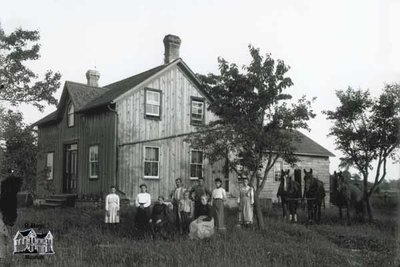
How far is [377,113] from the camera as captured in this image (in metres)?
22.2

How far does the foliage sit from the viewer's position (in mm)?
22625

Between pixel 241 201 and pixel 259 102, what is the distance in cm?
351

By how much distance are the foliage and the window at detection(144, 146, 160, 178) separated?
6.04 metres

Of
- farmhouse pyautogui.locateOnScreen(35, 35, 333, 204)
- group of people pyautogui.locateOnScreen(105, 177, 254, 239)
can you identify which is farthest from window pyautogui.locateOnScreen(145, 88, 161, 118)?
group of people pyautogui.locateOnScreen(105, 177, 254, 239)

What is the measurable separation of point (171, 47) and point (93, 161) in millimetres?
7128

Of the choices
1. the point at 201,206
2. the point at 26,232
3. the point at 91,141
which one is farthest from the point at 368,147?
the point at 26,232

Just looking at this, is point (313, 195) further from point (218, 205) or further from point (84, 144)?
point (84, 144)

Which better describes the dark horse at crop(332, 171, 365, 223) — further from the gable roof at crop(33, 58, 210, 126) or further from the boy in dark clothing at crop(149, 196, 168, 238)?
the boy in dark clothing at crop(149, 196, 168, 238)

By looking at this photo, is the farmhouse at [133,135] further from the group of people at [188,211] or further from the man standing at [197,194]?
the man standing at [197,194]

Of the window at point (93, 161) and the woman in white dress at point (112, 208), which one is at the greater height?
the window at point (93, 161)

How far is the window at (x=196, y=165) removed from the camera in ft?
83.6

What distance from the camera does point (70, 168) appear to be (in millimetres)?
26938

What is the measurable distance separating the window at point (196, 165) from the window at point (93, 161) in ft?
15.4

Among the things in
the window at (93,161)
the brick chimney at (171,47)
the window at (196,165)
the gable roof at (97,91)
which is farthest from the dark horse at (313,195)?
the window at (93,161)
